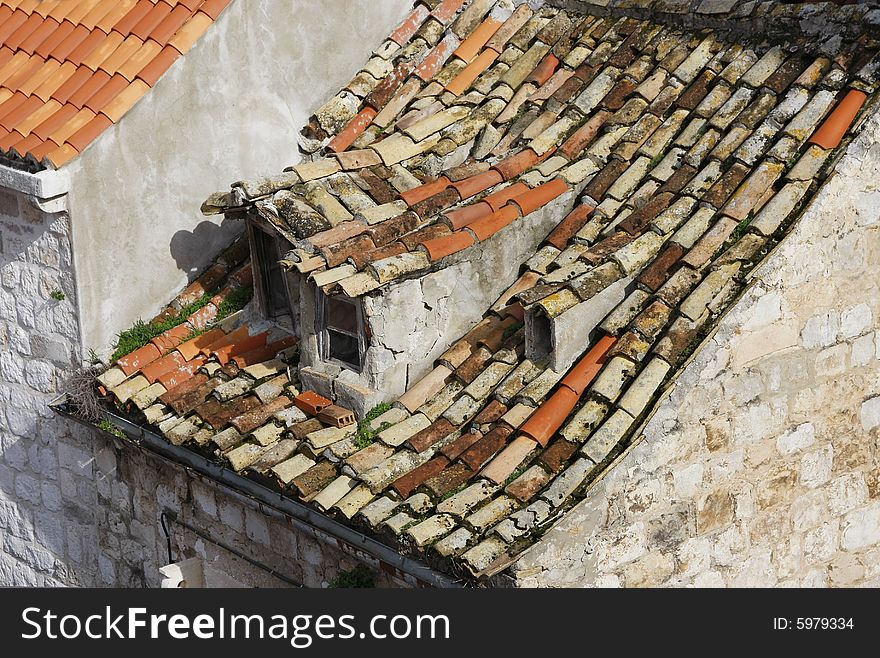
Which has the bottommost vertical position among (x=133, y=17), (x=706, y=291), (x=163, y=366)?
(x=706, y=291)

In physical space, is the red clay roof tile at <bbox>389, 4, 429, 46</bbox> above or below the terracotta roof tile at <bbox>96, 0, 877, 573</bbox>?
above

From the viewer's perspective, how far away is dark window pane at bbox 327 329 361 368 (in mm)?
8758

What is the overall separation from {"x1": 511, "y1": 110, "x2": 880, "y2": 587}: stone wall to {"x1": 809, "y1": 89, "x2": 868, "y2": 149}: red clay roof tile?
0.14m

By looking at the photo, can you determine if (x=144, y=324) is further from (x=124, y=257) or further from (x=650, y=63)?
(x=650, y=63)

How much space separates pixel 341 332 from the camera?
28.7 ft

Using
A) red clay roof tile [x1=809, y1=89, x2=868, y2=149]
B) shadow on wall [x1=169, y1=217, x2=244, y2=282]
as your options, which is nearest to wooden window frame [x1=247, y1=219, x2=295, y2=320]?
shadow on wall [x1=169, y1=217, x2=244, y2=282]

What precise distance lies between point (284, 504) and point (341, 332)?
3.54 feet

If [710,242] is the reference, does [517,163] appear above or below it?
above

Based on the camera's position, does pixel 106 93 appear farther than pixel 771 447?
Yes

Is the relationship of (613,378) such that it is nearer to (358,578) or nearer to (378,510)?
(378,510)

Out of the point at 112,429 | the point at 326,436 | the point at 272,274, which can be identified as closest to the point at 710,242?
the point at 326,436

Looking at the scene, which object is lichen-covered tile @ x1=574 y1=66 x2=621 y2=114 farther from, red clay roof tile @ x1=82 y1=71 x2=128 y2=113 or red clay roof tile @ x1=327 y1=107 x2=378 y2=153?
red clay roof tile @ x1=82 y1=71 x2=128 y2=113

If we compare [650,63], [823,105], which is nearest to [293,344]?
[650,63]

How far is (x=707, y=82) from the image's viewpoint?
912 centimetres
